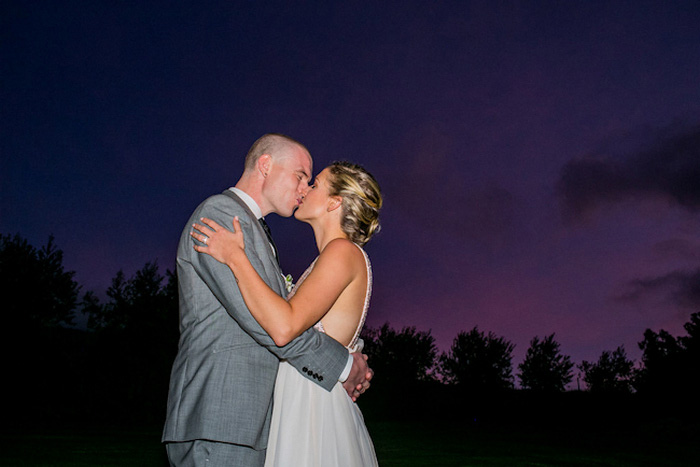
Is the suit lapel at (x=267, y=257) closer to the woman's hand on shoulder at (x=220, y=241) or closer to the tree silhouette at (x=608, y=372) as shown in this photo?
the woman's hand on shoulder at (x=220, y=241)

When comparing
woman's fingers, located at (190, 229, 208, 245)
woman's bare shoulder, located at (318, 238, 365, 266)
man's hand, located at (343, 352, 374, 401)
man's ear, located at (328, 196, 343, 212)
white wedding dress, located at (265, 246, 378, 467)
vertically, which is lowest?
white wedding dress, located at (265, 246, 378, 467)

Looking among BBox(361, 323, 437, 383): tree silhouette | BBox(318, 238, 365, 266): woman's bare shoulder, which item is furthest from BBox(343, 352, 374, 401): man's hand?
BBox(361, 323, 437, 383): tree silhouette

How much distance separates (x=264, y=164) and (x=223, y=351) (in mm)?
1494

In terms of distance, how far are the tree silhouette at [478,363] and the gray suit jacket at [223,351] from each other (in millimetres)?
84829

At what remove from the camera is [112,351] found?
46.9 meters

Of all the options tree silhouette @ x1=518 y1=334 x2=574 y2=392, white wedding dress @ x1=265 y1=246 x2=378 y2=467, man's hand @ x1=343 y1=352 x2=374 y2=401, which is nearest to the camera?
white wedding dress @ x1=265 y1=246 x2=378 y2=467

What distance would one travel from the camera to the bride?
334cm

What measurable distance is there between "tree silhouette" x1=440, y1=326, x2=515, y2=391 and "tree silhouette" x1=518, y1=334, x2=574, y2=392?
7466 millimetres

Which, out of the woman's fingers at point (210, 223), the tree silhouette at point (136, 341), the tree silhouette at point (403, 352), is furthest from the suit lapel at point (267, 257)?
the tree silhouette at point (403, 352)

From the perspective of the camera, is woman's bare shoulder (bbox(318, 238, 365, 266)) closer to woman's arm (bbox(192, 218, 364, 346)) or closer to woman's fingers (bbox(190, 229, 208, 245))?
woman's arm (bbox(192, 218, 364, 346))

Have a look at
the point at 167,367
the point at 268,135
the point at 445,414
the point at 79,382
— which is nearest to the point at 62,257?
the point at 79,382

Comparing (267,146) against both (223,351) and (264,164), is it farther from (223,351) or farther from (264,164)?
(223,351)

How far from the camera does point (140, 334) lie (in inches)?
1907

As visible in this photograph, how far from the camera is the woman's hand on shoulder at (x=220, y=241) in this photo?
10.9ft
